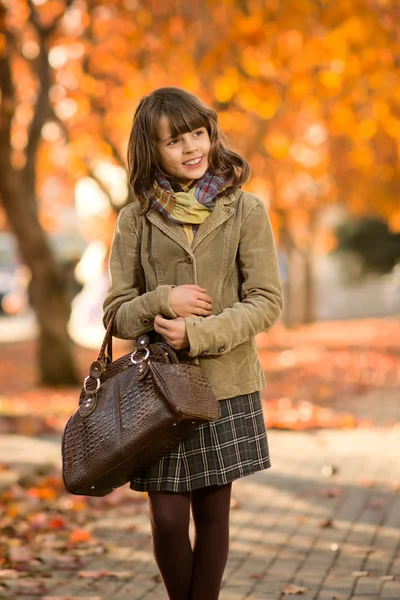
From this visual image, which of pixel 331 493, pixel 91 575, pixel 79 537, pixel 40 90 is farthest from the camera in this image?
pixel 40 90

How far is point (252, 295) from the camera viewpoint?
10.6 feet

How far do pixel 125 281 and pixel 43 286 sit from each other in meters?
10.7

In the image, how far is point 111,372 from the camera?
10.4 ft

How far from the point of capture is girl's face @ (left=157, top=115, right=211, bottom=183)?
3.21 metres

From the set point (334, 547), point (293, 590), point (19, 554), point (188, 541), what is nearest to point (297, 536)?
point (334, 547)

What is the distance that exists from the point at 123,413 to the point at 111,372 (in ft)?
0.60

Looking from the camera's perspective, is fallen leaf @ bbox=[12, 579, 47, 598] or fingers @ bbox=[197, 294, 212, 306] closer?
fingers @ bbox=[197, 294, 212, 306]

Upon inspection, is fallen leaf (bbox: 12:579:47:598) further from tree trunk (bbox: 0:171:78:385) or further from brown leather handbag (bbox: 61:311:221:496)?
tree trunk (bbox: 0:171:78:385)

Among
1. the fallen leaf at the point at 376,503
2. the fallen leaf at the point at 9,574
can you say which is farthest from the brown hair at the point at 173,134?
the fallen leaf at the point at 376,503

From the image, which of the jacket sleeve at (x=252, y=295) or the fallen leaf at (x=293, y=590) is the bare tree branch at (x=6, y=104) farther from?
the jacket sleeve at (x=252, y=295)

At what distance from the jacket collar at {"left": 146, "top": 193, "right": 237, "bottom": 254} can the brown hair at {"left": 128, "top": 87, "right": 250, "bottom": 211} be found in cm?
6

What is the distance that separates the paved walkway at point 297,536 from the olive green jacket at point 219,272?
153 centimetres

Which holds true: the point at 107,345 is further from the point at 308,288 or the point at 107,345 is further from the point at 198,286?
the point at 308,288

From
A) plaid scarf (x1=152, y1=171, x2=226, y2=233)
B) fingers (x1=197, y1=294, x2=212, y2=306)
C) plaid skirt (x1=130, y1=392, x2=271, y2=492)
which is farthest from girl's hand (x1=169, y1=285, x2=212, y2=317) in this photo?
plaid skirt (x1=130, y1=392, x2=271, y2=492)
